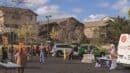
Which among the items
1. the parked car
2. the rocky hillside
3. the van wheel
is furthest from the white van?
the rocky hillside

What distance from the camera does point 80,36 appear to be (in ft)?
326

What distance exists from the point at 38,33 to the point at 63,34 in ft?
21.8

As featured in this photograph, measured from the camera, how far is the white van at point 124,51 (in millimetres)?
29297

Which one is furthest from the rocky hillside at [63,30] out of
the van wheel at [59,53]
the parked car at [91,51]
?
the parked car at [91,51]

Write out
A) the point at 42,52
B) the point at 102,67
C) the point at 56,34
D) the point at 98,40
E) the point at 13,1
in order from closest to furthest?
the point at 13,1 < the point at 102,67 < the point at 42,52 < the point at 98,40 < the point at 56,34

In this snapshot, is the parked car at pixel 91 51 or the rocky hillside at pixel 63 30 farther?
the rocky hillside at pixel 63 30

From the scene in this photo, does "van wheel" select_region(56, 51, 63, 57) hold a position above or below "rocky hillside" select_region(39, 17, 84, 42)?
below

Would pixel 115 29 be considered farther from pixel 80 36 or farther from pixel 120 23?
pixel 80 36

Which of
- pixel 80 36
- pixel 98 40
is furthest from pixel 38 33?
pixel 98 40

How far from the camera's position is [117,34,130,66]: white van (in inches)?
1153

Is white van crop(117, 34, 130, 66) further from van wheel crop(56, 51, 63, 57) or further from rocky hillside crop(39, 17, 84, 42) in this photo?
rocky hillside crop(39, 17, 84, 42)

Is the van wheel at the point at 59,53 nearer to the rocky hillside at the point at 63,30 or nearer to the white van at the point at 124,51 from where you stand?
the white van at the point at 124,51

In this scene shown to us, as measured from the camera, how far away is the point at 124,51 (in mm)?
29672

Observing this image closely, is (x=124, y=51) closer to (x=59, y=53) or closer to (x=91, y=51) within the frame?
(x=91, y=51)
